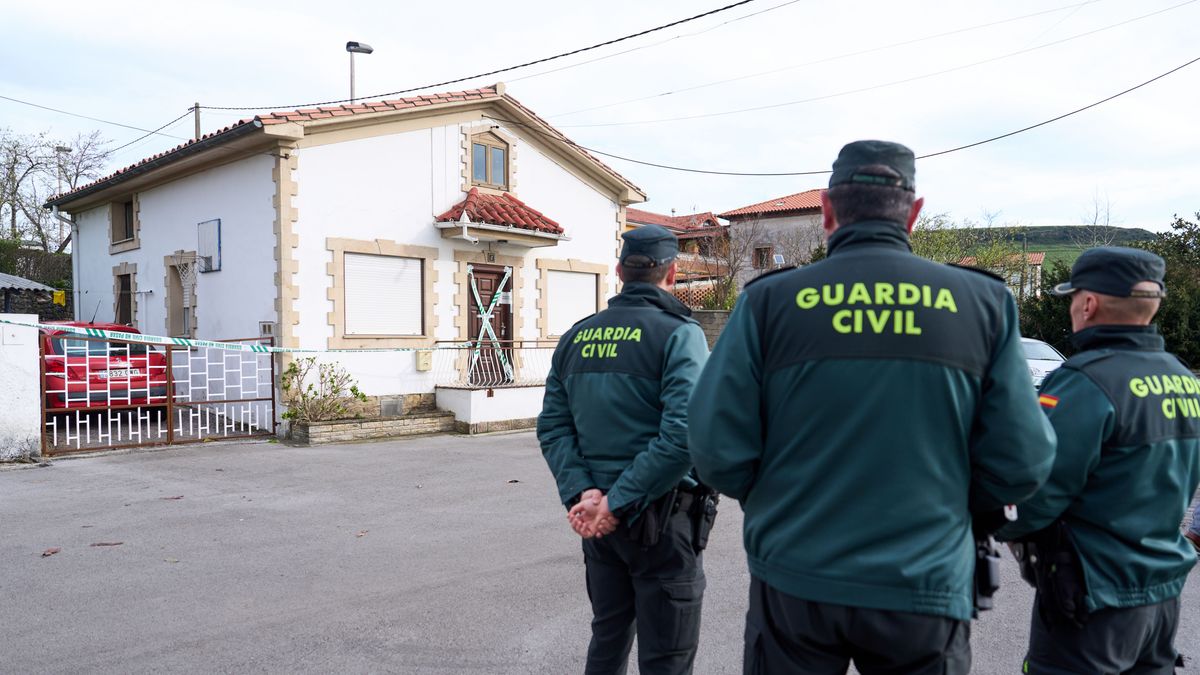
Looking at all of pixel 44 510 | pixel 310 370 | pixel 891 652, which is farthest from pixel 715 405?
pixel 310 370

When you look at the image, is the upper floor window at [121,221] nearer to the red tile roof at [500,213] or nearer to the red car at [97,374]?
the red car at [97,374]

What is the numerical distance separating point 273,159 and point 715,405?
38.5 ft

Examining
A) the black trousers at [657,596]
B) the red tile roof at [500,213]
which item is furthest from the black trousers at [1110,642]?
the red tile roof at [500,213]

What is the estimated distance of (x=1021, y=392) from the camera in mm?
1918

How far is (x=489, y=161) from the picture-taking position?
15.1 m

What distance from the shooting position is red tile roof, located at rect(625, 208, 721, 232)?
3931cm

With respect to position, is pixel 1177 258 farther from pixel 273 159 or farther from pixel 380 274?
pixel 273 159

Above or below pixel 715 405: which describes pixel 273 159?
above

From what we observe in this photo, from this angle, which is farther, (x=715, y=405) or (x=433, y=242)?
(x=433, y=242)

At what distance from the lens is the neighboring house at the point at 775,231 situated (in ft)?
112

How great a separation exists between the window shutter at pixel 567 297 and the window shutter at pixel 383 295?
3033 mm

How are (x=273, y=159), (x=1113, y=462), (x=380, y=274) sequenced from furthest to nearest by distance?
(x=380, y=274)
(x=273, y=159)
(x=1113, y=462)

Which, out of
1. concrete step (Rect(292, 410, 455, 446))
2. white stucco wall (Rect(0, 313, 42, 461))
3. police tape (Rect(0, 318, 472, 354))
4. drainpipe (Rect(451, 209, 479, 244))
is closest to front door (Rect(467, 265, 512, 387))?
police tape (Rect(0, 318, 472, 354))

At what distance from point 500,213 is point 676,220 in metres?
33.9
